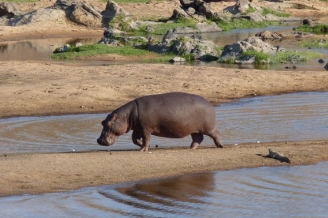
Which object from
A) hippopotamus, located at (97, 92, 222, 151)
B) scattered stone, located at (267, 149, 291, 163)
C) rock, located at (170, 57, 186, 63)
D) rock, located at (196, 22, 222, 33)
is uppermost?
hippopotamus, located at (97, 92, 222, 151)

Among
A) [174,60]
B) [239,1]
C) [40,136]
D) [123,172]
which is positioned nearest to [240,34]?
[239,1]

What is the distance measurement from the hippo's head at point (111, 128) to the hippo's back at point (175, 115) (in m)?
0.28

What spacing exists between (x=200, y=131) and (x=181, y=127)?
1.03 feet

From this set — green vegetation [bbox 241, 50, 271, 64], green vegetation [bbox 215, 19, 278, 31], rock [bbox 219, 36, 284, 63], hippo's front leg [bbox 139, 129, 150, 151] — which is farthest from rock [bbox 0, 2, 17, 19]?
hippo's front leg [bbox 139, 129, 150, 151]

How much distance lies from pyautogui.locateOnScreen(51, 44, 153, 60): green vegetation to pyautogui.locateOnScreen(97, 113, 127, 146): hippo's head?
552 inches

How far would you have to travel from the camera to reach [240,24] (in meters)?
37.6

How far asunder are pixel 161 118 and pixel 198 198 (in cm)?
212

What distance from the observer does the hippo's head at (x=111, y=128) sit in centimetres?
1016

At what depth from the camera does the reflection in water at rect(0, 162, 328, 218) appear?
761cm

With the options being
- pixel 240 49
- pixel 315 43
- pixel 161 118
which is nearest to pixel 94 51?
pixel 240 49

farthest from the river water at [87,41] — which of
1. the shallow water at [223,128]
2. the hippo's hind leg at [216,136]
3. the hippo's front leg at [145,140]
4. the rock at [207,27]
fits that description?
the hippo's front leg at [145,140]

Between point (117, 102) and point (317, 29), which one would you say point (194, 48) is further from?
point (317, 29)

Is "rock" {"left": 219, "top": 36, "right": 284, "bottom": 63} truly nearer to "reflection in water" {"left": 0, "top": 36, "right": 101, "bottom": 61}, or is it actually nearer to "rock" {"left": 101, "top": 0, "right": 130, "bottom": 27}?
"reflection in water" {"left": 0, "top": 36, "right": 101, "bottom": 61}

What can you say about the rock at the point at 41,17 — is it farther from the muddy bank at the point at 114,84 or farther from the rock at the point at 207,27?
the muddy bank at the point at 114,84
